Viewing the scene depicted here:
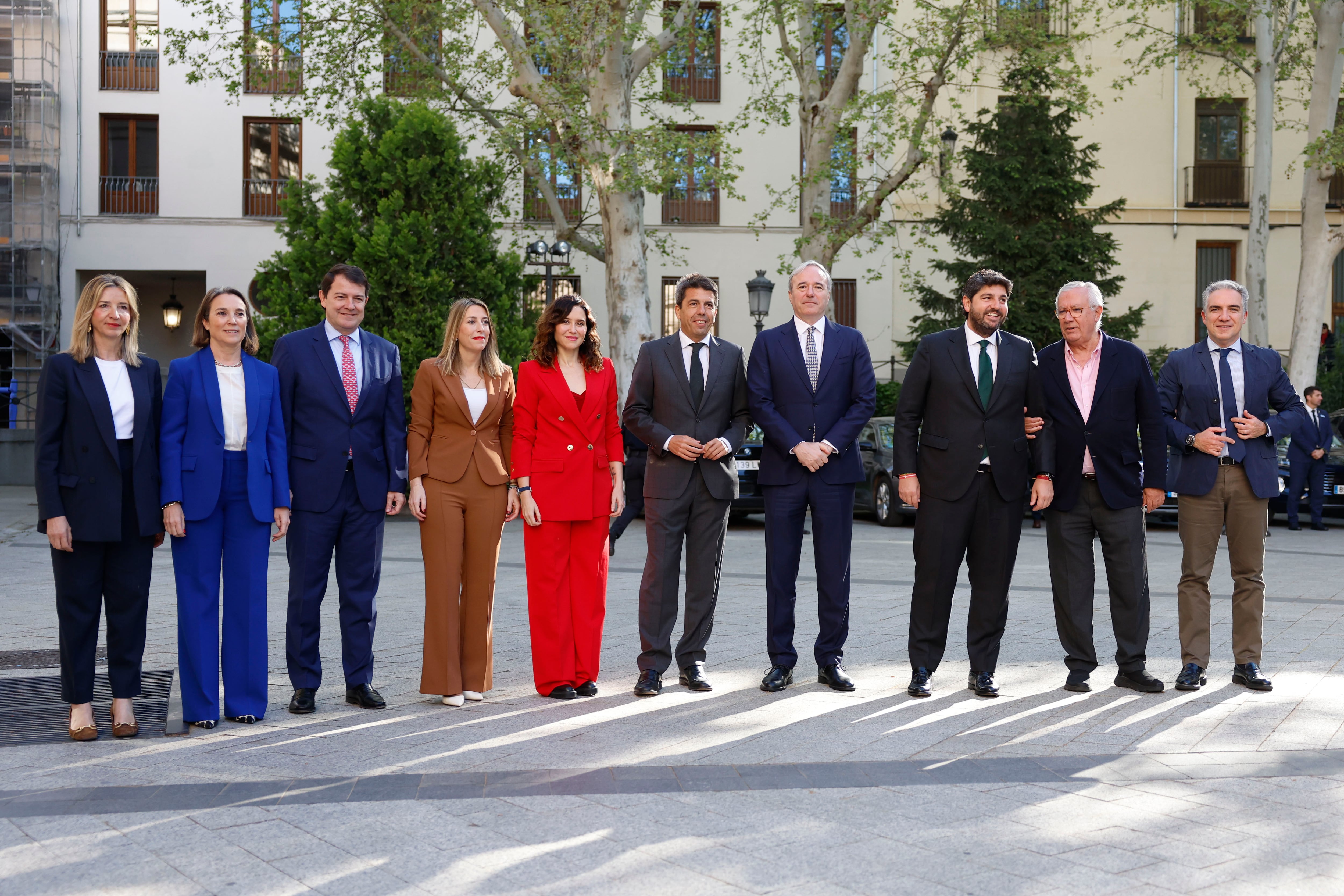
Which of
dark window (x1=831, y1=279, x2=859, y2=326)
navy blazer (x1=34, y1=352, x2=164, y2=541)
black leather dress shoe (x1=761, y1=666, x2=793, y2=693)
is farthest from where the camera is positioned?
dark window (x1=831, y1=279, x2=859, y2=326)

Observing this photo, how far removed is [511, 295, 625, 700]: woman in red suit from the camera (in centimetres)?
651

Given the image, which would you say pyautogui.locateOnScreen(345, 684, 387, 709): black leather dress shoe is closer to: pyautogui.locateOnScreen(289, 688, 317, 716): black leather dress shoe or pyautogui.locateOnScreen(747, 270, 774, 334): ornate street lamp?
pyautogui.locateOnScreen(289, 688, 317, 716): black leather dress shoe

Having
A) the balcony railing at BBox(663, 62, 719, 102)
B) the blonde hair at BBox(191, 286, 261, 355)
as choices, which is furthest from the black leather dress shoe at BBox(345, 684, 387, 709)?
the balcony railing at BBox(663, 62, 719, 102)

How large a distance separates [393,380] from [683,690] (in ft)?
7.14

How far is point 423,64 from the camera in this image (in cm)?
2116

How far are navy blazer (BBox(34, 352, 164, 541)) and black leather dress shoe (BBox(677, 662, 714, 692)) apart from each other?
270 centimetres

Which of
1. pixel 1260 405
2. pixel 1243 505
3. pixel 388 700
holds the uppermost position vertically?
pixel 1260 405

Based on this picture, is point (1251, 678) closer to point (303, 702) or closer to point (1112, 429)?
point (1112, 429)

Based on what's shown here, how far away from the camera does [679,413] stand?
677cm

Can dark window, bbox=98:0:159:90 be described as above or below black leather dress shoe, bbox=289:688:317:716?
above

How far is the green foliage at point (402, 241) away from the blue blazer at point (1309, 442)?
11.3 metres

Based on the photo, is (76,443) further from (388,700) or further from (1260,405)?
(1260,405)

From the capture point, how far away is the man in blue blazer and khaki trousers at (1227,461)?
6.69 meters

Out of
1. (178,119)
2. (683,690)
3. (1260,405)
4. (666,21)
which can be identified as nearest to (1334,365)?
(666,21)
